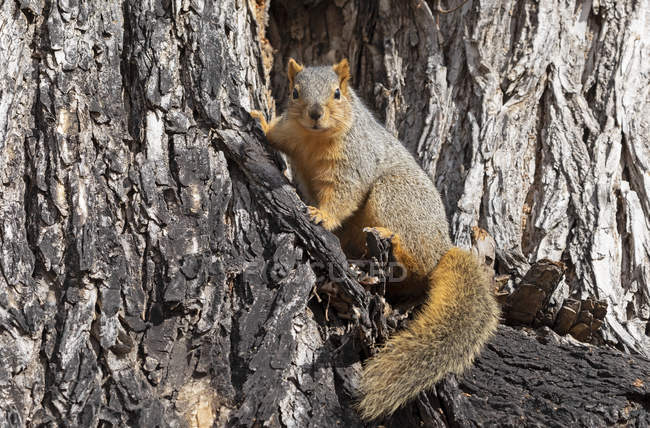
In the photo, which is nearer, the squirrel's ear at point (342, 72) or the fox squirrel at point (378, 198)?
the fox squirrel at point (378, 198)

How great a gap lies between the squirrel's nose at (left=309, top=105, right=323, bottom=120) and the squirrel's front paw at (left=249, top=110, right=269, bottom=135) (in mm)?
303

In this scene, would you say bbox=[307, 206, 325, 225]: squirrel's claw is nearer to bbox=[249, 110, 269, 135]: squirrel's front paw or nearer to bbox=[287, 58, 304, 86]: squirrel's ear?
bbox=[249, 110, 269, 135]: squirrel's front paw

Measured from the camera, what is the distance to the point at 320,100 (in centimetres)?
318

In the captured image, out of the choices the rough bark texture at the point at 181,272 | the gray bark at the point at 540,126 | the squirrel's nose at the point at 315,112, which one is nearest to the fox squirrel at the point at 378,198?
the squirrel's nose at the point at 315,112

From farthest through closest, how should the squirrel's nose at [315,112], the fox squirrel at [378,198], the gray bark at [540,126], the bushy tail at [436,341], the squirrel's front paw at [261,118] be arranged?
the gray bark at [540,126] → the squirrel's front paw at [261,118] → the squirrel's nose at [315,112] → the fox squirrel at [378,198] → the bushy tail at [436,341]

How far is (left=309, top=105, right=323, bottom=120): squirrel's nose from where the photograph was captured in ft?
10.2

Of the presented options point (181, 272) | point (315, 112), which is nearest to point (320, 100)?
point (315, 112)

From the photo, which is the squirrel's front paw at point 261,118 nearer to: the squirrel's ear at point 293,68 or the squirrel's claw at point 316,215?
Answer: the squirrel's ear at point 293,68

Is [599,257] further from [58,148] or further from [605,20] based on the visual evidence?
[58,148]

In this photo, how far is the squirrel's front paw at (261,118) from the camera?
10.6ft

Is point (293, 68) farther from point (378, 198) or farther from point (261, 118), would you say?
point (378, 198)

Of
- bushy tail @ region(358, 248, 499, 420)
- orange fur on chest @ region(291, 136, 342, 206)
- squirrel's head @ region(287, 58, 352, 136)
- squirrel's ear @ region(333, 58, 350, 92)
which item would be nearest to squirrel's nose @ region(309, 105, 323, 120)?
squirrel's head @ region(287, 58, 352, 136)

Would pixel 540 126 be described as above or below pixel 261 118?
below

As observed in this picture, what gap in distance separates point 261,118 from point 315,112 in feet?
1.14
